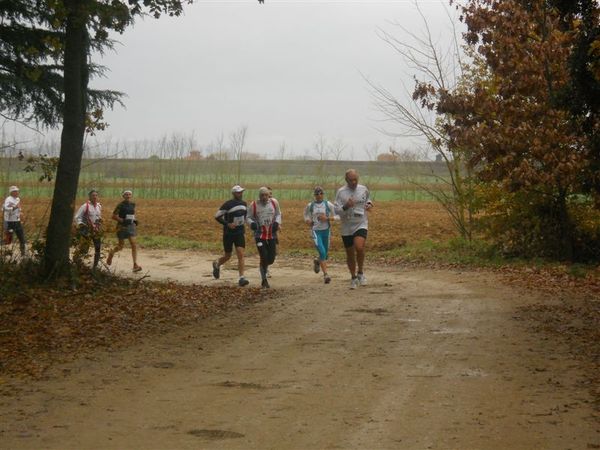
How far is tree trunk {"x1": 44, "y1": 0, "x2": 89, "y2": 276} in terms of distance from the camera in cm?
1433

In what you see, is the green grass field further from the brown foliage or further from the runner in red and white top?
the brown foliage

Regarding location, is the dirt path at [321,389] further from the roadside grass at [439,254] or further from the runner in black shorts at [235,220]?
the roadside grass at [439,254]

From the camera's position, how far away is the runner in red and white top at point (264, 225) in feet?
57.8

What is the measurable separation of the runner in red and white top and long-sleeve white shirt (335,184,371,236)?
1430 millimetres

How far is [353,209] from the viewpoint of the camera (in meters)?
16.8

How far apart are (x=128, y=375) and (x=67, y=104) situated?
21.1 feet

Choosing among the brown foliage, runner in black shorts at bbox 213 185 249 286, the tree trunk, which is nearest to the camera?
the brown foliage

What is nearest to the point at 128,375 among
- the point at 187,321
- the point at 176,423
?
the point at 176,423

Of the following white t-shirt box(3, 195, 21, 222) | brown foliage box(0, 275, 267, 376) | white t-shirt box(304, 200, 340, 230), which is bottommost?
brown foliage box(0, 275, 267, 376)

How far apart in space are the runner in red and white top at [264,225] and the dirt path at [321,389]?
3.94 meters

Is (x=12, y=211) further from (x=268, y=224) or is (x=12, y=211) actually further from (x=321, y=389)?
(x=321, y=389)

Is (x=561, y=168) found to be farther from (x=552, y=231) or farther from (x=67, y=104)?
(x=67, y=104)

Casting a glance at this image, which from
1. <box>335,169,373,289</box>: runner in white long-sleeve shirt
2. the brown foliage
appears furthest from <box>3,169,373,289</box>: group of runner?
Result: the brown foliage

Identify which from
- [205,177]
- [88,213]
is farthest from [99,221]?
[205,177]
